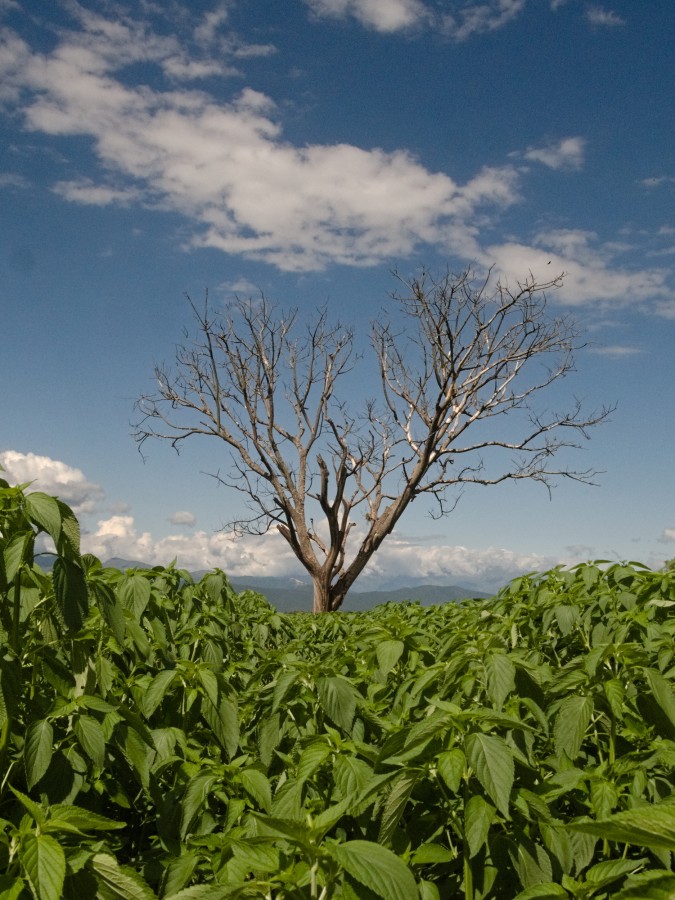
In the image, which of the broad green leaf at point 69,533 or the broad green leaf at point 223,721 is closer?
the broad green leaf at point 69,533

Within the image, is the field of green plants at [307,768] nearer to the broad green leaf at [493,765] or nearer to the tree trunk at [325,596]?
the broad green leaf at [493,765]

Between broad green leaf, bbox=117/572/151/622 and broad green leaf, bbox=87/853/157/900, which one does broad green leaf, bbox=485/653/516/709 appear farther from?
broad green leaf, bbox=117/572/151/622

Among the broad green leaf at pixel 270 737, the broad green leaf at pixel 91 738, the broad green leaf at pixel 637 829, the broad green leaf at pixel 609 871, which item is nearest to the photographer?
the broad green leaf at pixel 637 829

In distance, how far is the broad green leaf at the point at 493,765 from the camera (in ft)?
5.32

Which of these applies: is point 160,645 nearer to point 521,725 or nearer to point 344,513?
point 521,725

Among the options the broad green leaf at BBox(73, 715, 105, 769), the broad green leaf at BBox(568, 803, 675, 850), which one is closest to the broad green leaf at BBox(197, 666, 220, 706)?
the broad green leaf at BBox(73, 715, 105, 769)

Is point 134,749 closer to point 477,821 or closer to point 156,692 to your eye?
point 156,692

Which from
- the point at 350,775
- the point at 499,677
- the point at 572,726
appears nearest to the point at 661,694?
the point at 572,726

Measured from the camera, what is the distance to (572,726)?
231 centimetres

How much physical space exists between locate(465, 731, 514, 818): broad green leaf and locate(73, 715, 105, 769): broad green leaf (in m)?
1.02

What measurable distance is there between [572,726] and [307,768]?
2.84ft

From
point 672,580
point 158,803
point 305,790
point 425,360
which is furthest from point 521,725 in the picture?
point 425,360

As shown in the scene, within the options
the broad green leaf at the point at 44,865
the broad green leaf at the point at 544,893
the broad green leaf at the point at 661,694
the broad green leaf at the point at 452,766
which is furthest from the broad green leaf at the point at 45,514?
the broad green leaf at the point at 661,694

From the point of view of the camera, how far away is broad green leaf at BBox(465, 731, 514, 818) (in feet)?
5.32
